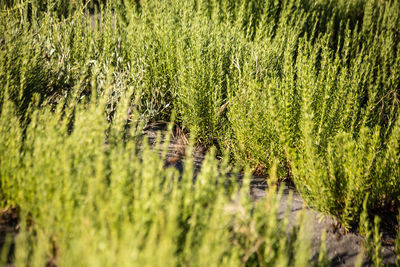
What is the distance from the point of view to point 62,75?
2.84 m

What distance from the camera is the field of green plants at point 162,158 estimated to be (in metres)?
1.43

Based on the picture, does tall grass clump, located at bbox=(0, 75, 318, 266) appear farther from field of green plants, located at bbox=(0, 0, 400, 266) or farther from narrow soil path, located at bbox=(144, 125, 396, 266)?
narrow soil path, located at bbox=(144, 125, 396, 266)

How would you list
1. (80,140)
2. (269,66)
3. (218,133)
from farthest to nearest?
(269,66) < (218,133) < (80,140)

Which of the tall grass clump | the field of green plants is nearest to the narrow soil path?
the field of green plants

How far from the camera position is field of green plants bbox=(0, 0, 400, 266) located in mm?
1430

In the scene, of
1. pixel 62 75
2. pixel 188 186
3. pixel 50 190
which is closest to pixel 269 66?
pixel 62 75

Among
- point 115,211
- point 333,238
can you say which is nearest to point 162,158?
point 115,211

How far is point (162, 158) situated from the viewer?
169cm

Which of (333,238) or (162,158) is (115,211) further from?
(333,238)

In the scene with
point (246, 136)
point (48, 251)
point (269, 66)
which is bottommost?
point (48, 251)

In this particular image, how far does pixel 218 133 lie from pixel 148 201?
1581 mm

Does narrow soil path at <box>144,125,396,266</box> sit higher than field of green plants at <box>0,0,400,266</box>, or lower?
lower

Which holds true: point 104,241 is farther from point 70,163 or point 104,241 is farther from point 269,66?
point 269,66

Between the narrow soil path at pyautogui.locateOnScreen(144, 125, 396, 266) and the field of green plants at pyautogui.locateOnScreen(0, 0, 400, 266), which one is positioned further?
the narrow soil path at pyautogui.locateOnScreen(144, 125, 396, 266)
